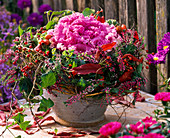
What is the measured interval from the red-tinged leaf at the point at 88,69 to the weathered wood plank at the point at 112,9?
3.57 feet

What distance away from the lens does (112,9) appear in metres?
2.12

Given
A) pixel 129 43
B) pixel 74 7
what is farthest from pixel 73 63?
pixel 74 7

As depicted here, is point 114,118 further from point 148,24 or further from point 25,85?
point 148,24

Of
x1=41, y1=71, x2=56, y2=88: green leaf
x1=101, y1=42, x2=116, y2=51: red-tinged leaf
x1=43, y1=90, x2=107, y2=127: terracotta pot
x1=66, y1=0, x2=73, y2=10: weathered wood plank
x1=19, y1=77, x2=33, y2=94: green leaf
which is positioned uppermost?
x1=66, y1=0, x2=73, y2=10: weathered wood plank

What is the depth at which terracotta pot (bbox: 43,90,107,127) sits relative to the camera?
1.22m

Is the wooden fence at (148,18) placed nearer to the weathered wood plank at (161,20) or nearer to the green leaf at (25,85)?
the weathered wood plank at (161,20)

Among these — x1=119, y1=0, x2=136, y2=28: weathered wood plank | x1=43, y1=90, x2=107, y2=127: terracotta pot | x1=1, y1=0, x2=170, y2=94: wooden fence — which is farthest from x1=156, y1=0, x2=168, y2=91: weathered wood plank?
x1=43, y1=90, x2=107, y2=127: terracotta pot

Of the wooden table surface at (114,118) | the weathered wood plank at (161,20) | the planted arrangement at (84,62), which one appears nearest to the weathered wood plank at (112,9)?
the weathered wood plank at (161,20)

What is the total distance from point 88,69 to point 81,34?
0.63 feet

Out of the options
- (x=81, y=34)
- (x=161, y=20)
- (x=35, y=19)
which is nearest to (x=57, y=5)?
(x=35, y=19)

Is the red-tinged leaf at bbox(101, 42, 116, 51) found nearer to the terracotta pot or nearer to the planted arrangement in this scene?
the planted arrangement

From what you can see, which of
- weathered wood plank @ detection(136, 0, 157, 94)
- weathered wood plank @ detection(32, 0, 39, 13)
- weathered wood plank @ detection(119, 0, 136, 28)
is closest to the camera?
weathered wood plank @ detection(136, 0, 157, 94)

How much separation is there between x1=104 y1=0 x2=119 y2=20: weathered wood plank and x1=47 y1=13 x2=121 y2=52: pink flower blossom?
895 millimetres

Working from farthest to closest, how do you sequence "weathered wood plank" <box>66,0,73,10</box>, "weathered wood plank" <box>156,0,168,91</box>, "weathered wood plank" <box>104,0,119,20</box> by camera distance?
"weathered wood plank" <box>66,0,73,10</box> → "weathered wood plank" <box>104,0,119,20</box> → "weathered wood plank" <box>156,0,168,91</box>
